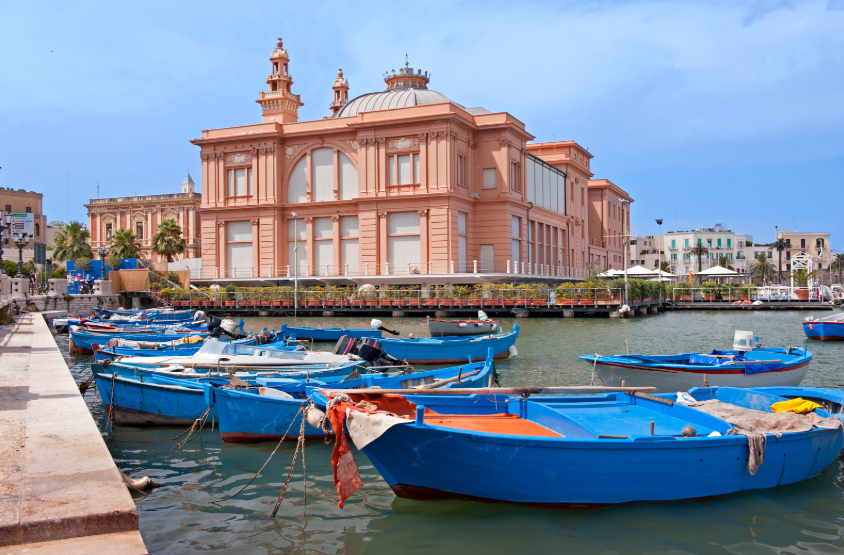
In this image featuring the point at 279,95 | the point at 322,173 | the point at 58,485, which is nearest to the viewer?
the point at 58,485

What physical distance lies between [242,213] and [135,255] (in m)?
19.0

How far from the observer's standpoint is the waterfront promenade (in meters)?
5.87

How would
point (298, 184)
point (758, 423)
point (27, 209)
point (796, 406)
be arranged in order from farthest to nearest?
1. point (27, 209)
2. point (298, 184)
3. point (796, 406)
4. point (758, 423)

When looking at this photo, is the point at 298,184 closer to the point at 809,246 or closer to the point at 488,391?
the point at 488,391

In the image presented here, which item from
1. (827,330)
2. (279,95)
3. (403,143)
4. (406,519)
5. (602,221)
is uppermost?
(279,95)

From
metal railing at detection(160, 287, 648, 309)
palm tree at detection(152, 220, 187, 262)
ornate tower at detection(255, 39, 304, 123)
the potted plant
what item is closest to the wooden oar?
metal railing at detection(160, 287, 648, 309)

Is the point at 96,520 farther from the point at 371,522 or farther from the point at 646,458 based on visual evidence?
the point at 646,458

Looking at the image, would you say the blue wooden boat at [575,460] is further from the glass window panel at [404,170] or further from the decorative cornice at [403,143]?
the decorative cornice at [403,143]

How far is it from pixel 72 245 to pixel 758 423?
72.2 meters

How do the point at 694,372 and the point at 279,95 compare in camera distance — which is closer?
the point at 694,372

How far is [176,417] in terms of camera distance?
13.5 meters

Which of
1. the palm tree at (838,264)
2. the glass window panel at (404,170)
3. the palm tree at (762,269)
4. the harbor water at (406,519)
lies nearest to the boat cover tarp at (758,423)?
the harbor water at (406,519)

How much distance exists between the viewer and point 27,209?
342 feet

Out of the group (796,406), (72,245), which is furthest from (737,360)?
(72,245)
